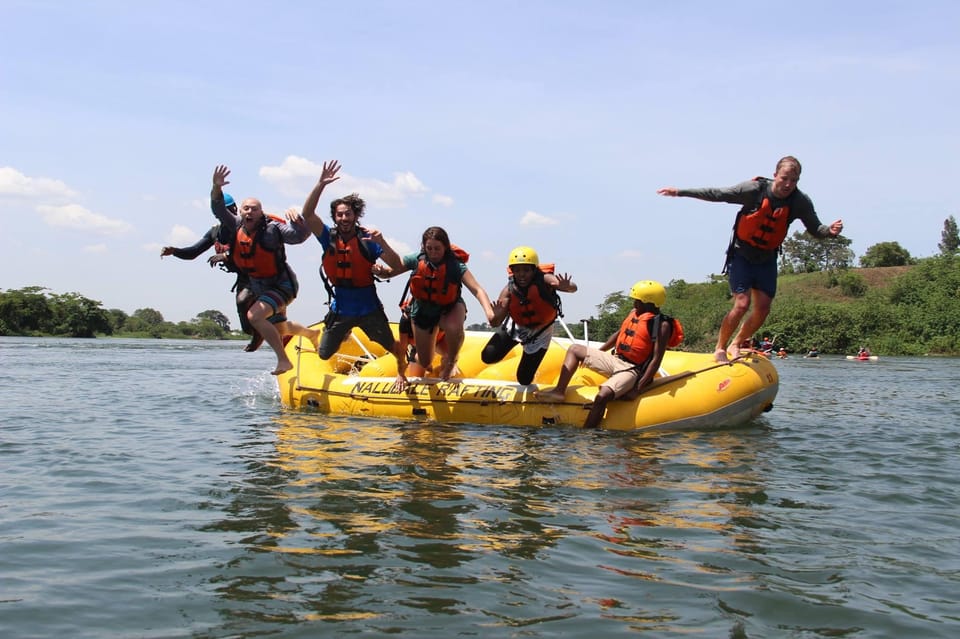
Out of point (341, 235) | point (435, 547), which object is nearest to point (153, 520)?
point (435, 547)

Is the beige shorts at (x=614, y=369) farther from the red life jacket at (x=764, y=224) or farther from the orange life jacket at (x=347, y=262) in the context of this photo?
the orange life jacket at (x=347, y=262)

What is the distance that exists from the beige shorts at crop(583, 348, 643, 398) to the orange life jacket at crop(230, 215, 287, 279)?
134 inches

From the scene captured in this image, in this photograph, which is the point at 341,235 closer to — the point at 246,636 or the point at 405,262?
the point at 405,262

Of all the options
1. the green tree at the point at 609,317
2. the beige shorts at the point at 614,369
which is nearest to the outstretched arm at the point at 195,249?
the beige shorts at the point at 614,369

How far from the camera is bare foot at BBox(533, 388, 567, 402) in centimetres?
853

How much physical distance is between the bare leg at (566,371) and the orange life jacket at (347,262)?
2.19 meters

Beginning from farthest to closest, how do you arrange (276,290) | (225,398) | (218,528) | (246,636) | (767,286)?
(225,398)
(276,290)
(767,286)
(218,528)
(246,636)

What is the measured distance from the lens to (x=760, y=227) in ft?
25.9

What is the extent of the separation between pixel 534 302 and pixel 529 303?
0.05m

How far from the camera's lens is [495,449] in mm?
7094

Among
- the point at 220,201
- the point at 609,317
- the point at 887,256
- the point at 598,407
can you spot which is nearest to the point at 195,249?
the point at 220,201

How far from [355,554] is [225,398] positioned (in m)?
8.36

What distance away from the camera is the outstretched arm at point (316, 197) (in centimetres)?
805

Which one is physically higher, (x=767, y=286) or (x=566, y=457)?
(x=767, y=286)
